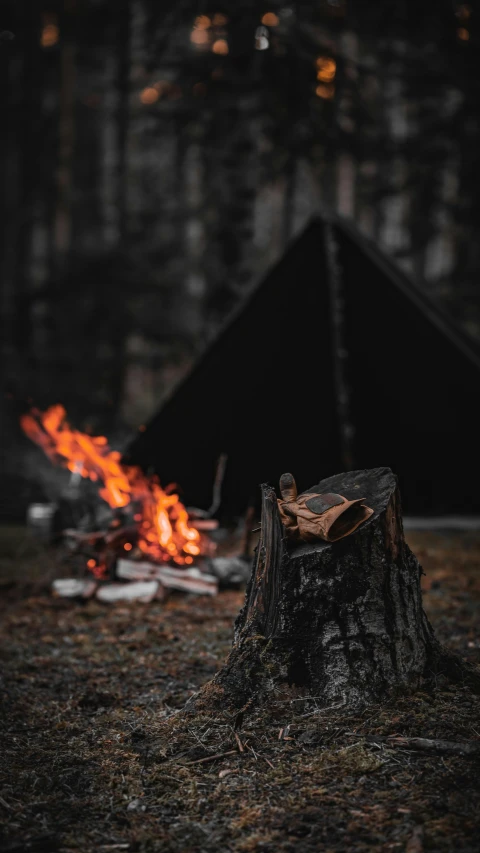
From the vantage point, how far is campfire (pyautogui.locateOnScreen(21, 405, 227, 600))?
5.45 meters

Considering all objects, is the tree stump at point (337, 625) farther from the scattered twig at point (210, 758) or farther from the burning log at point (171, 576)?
the burning log at point (171, 576)

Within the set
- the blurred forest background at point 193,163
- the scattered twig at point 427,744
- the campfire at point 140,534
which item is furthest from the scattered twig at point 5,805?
the blurred forest background at point 193,163

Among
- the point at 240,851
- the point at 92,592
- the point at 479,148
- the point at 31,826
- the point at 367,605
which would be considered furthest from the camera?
the point at 479,148

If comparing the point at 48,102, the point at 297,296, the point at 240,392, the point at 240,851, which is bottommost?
the point at 240,851

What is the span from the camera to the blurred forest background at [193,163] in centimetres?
737

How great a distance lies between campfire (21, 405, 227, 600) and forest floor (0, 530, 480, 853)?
65.6 inches

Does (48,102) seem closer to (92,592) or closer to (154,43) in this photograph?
(154,43)

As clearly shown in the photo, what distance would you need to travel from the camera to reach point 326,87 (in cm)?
748

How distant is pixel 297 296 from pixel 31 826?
5.06 meters

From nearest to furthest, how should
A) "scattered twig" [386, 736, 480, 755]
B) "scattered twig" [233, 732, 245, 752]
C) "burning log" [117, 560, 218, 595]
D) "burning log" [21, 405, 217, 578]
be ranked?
"scattered twig" [386, 736, 480, 755], "scattered twig" [233, 732, 245, 752], "burning log" [117, 560, 218, 595], "burning log" [21, 405, 217, 578]

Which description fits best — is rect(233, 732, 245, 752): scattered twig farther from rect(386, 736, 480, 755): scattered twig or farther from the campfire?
the campfire

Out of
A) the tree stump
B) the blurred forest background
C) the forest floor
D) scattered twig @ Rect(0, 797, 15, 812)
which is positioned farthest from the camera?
the blurred forest background

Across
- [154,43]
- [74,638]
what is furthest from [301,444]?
[154,43]

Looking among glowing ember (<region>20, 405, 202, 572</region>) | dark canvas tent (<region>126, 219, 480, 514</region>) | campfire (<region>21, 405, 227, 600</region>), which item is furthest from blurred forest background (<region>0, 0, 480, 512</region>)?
campfire (<region>21, 405, 227, 600</region>)
